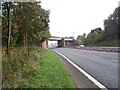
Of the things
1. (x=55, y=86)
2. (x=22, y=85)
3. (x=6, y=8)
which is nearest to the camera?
(x=22, y=85)

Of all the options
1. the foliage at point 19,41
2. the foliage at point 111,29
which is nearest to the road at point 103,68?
the foliage at point 19,41

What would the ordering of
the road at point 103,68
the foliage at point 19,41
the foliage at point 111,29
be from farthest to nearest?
the foliage at point 111,29, the road at point 103,68, the foliage at point 19,41

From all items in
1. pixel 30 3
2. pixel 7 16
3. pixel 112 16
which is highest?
pixel 112 16

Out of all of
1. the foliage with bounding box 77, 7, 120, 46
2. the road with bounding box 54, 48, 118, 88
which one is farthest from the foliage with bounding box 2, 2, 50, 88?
the foliage with bounding box 77, 7, 120, 46

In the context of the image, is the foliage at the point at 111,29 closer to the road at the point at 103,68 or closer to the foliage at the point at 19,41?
the road at the point at 103,68

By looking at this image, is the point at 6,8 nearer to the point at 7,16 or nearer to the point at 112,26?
the point at 7,16

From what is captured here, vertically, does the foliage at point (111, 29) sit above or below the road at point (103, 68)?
above

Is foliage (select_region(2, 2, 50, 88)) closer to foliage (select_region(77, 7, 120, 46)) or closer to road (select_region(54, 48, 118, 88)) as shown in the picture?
road (select_region(54, 48, 118, 88))

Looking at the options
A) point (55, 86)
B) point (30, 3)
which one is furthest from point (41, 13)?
point (55, 86)

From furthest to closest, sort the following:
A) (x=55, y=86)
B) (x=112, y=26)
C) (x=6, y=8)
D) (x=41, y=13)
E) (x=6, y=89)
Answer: (x=112, y=26)
(x=41, y=13)
(x=6, y=8)
(x=55, y=86)
(x=6, y=89)

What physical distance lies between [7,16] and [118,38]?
91.9m

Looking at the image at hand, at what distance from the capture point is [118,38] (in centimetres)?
10519

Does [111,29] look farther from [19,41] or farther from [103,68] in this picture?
[103,68]

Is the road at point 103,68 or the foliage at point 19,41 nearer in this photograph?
the foliage at point 19,41
